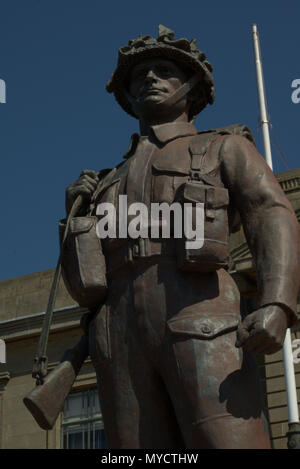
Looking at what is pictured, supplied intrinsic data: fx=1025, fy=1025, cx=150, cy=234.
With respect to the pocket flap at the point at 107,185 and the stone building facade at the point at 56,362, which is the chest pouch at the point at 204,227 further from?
the stone building facade at the point at 56,362

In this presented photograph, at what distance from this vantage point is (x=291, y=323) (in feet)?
17.9

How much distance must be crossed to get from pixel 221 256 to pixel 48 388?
3.87 ft

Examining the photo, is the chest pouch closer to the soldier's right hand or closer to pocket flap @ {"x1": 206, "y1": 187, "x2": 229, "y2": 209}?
pocket flap @ {"x1": 206, "y1": 187, "x2": 229, "y2": 209}

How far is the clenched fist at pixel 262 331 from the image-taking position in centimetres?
506

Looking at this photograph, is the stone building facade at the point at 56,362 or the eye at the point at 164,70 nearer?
the eye at the point at 164,70

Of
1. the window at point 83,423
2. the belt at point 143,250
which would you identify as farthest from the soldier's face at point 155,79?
the window at point 83,423

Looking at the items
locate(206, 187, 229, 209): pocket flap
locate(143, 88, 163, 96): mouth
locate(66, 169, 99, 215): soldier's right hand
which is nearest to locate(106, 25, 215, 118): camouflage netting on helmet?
locate(143, 88, 163, 96): mouth

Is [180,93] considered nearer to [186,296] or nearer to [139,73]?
[139,73]

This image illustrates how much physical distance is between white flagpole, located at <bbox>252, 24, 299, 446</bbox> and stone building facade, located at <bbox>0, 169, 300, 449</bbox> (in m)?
2.46

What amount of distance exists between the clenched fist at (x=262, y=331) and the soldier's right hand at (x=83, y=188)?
A: 4.88 feet

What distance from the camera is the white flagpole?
1828cm

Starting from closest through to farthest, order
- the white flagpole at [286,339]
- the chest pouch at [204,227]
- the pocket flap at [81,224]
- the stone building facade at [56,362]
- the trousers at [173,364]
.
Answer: the trousers at [173,364] → the chest pouch at [204,227] → the pocket flap at [81,224] → the white flagpole at [286,339] → the stone building facade at [56,362]
